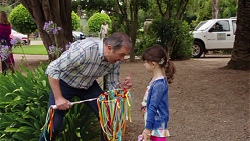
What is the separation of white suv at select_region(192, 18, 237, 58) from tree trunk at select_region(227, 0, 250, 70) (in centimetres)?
626

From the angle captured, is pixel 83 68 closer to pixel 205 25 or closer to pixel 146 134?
pixel 146 134

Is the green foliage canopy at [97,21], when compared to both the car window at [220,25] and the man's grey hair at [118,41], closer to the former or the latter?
the car window at [220,25]

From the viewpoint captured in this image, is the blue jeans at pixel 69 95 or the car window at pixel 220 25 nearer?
the blue jeans at pixel 69 95

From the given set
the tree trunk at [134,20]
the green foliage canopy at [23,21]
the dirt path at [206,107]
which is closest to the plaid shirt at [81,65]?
the dirt path at [206,107]

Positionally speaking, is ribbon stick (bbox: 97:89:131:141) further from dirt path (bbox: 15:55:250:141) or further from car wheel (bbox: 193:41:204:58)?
car wheel (bbox: 193:41:204:58)

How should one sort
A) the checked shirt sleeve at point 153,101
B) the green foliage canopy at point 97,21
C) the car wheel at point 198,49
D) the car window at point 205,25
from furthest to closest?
the green foliage canopy at point 97,21
the car wheel at point 198,49
the car window at point 205,25
the checked shirt sleeve at point 153,101

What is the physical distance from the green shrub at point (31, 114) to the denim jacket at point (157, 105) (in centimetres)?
112

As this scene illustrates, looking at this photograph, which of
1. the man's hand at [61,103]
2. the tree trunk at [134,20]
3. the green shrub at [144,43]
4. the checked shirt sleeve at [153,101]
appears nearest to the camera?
the checked shirt sleeve at [153,101]

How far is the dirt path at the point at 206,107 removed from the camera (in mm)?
5059

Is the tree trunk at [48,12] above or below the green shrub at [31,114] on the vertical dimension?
above

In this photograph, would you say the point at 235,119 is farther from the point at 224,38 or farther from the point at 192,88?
the point at 224,38

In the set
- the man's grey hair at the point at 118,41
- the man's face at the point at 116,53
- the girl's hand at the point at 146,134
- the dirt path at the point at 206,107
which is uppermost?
the man's grey hair at the point at 118,41

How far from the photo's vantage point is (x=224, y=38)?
16.6m

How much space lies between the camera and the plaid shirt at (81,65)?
3.41 m
